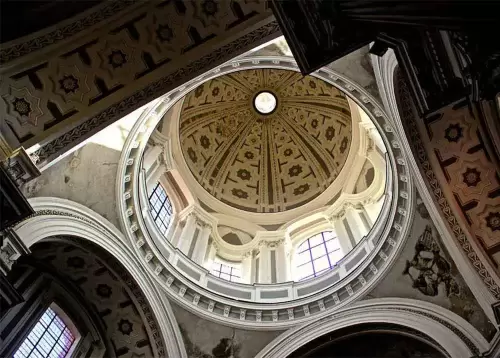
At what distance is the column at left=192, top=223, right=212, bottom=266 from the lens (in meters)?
17.1

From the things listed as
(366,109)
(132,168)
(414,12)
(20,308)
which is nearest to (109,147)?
(132,168)

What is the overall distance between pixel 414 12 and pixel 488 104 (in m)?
6.26

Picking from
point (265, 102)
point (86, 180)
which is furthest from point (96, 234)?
point (265, 102)

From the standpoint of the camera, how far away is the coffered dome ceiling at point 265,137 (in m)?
20.8

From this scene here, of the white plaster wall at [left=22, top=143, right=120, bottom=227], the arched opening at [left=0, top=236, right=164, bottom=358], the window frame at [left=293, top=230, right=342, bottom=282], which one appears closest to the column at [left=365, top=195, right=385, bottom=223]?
the window frame at [left=293, top=230, right=342, bottom=282]

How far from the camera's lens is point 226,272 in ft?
58.1

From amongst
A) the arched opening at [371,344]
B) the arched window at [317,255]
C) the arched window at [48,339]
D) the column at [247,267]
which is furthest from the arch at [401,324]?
the arched window at [48,339]

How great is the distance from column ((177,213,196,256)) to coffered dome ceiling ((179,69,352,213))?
2.20 meters

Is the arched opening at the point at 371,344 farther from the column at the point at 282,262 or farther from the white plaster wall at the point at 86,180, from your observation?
the white plaster wall at the point at 86,180

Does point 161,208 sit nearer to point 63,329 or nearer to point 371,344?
point 63,329

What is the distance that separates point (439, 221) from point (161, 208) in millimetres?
8992

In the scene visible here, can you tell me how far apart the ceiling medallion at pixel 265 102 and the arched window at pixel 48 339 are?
1226cm

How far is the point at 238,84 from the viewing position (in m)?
21.8

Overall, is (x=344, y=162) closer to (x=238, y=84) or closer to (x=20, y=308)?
(x=238, y=84)
